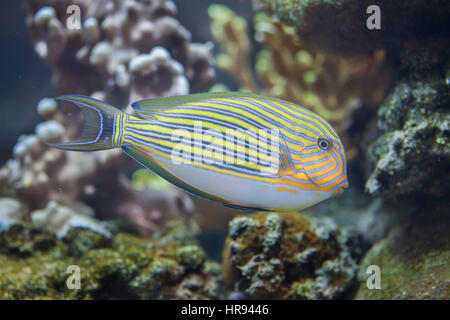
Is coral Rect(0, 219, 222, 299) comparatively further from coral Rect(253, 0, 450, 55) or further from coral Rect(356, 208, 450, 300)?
coral Rect(253, 0, 450, 55)

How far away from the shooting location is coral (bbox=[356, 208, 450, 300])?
82.6 inches

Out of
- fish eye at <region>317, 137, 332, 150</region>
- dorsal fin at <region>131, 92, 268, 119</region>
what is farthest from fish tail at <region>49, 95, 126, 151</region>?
fish eye at <region>317, 137, 332, 150</region>

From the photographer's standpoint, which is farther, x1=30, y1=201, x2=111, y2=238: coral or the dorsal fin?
x1=30, y1=201, x2=111, y2=238: coral

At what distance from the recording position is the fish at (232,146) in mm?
1504

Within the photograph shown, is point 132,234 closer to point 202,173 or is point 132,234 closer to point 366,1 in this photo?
point 202,173

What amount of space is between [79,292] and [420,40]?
3574 mm

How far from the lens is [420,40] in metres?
2.61

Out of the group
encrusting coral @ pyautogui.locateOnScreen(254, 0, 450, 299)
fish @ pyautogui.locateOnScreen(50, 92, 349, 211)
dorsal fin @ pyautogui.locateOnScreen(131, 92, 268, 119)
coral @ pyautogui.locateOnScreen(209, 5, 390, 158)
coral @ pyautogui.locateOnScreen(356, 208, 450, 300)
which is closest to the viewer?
fish @ pyautogui.locateOnScreen(50, 92, 349, 211)

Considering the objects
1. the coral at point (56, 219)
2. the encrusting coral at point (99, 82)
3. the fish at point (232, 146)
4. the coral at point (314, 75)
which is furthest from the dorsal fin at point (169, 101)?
the coral at point (314, 75)

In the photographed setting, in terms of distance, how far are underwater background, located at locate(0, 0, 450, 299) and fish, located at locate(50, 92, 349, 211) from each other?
1.03 meters

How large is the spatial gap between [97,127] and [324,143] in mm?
1234

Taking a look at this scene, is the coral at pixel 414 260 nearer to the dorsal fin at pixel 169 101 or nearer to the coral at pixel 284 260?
the coral at pixel 284 260

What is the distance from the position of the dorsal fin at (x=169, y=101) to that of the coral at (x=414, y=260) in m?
1.79
